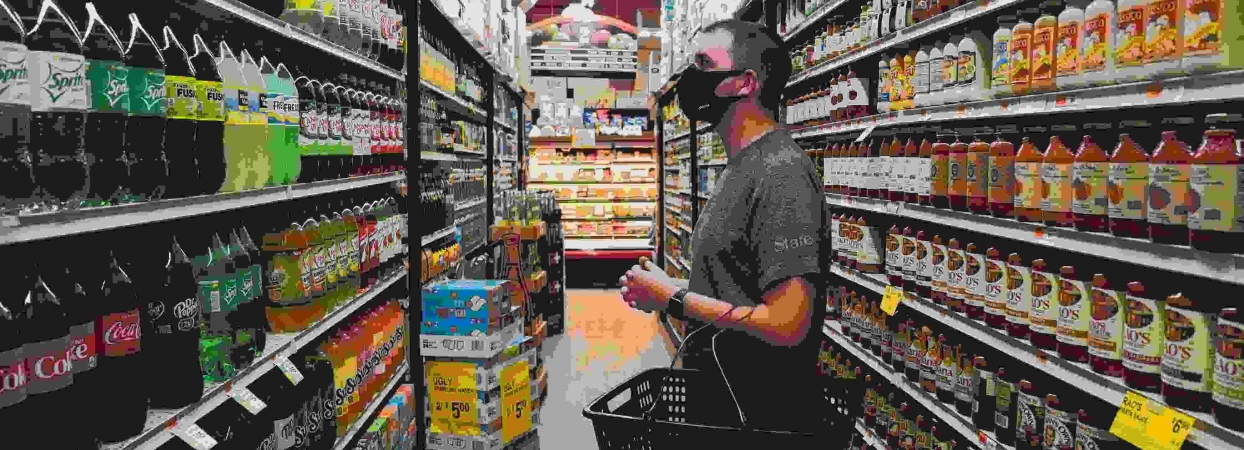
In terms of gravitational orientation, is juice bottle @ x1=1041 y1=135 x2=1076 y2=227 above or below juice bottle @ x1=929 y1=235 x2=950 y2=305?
above

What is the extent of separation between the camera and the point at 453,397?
3.84 meters

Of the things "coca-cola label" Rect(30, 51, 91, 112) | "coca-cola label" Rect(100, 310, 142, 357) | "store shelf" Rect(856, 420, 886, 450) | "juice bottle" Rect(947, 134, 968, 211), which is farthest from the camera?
"store shelf" Rect(856, 420, 886, 450)

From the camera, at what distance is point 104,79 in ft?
5.02

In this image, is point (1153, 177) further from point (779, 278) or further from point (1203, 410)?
point (779, 278)

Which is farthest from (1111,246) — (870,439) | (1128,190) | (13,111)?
(13,111)

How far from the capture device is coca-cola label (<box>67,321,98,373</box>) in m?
1.46

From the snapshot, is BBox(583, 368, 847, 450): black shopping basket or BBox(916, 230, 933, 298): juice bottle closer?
BBox(583, 368, 847, 450): black shopping basket

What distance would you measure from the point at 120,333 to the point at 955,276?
2.43m

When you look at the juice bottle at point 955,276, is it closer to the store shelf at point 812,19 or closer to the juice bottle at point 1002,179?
the juice bottle at point 1002,179

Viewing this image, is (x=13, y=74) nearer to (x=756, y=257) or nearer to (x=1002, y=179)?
(x=756, y=257)

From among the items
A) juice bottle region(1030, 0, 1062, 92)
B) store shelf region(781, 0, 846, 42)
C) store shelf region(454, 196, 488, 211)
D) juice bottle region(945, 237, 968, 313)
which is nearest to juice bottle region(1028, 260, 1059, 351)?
juice bottle region(945, 237, 968, 313)

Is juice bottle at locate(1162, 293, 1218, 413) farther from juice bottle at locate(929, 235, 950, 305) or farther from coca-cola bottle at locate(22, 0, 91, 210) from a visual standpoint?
coca-cola bottle at locate(22, 0, 91, 210)

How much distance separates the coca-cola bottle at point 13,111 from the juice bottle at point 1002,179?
7.87 ft

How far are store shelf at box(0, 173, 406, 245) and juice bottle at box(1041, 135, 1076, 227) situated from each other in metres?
2.10
